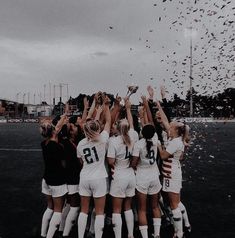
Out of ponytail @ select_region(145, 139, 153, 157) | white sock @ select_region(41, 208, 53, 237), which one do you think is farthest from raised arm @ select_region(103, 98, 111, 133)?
white sock @ select_region(41, 208, 53, 237)

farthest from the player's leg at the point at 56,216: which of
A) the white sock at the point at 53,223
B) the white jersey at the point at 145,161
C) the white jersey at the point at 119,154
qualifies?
the white jersey at the point at 145,161

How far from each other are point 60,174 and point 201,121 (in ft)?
291

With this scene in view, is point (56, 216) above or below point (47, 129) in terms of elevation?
below

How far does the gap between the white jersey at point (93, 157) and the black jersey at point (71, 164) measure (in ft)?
1.63

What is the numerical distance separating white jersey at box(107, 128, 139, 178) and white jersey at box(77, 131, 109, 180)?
13 centimetres

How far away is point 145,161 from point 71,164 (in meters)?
1.30

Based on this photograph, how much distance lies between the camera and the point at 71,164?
294 inches

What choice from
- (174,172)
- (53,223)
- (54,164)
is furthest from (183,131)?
(53,223)

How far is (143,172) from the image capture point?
7.23m

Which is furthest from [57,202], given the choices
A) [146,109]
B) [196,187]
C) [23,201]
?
[196,187]

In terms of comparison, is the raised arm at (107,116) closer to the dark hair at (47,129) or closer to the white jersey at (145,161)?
the white jersey at (145,161)

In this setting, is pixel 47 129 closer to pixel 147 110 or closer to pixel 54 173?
pixel 54 173

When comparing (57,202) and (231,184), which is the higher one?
(57,202)

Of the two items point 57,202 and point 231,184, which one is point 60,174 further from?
point 231,184
